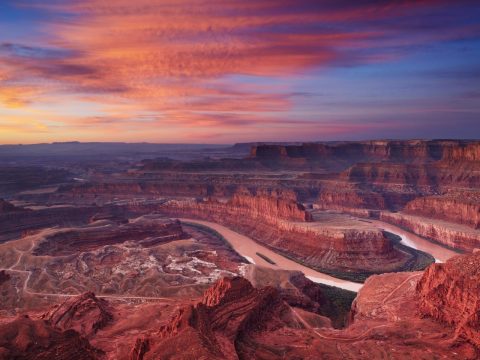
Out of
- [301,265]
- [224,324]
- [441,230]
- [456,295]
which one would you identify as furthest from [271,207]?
[224,324]

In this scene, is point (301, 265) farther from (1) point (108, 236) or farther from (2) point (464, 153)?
(2) point (464, 153)

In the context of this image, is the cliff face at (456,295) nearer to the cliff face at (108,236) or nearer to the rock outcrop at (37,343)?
the rock outcrop at (37,343)

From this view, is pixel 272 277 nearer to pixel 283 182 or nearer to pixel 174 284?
pixel 174 284

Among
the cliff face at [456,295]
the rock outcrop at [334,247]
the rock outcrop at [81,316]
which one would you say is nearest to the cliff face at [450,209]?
the rock outcrop at [334,247]

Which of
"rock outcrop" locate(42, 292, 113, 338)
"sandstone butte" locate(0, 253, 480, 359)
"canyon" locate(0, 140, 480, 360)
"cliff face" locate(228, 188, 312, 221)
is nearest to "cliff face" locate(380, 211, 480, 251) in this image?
"canyon" locate(0, 140, 480, 360)

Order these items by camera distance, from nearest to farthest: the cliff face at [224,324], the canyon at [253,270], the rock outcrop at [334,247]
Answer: the cliff face at [224,324], the canyon at [253,270], the rock outcrop at [334,247]

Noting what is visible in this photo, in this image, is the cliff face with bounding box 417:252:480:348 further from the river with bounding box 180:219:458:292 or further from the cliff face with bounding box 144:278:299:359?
the river with bounding box 180:219:458:292
